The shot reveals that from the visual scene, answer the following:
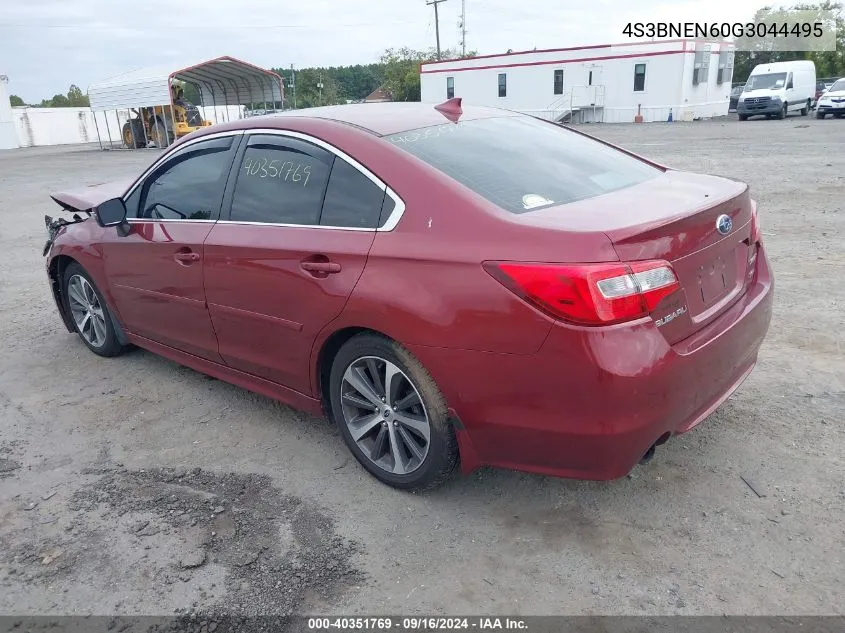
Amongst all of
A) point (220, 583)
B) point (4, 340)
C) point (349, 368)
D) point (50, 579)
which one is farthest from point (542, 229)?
point (4, 340)

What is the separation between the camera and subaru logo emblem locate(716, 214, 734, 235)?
9.05ft

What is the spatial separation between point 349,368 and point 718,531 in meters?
1.70

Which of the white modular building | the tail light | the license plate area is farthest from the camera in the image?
the white modular building

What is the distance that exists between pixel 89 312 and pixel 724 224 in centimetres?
432

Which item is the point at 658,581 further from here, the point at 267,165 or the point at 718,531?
the point at 267,165

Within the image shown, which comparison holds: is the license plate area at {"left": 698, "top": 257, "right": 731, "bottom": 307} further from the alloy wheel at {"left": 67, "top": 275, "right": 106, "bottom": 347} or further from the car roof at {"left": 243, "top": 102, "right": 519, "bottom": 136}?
the alloy wheel at {"left": 67, "top": 275, "right": 106, "bottom": 347}

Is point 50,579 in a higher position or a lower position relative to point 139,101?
lower

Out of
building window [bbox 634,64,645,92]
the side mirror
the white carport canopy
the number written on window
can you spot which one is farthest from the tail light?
building window [bbox 634,64,645,92]

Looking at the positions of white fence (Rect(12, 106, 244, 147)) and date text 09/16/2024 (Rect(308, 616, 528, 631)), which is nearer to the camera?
date text 09/16/2024 (Rect(308, 616, 528, 631))

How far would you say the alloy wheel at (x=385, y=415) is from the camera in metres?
2.92

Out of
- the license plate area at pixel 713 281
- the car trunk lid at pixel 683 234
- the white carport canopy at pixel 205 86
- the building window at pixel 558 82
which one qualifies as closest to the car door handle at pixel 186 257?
the car trunk lid at pixel 683 234

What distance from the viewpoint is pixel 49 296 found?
6910 mm

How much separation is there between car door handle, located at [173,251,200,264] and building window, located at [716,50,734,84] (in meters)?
47.8

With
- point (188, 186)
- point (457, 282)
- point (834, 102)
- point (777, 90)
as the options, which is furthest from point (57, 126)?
point (457, 282)
